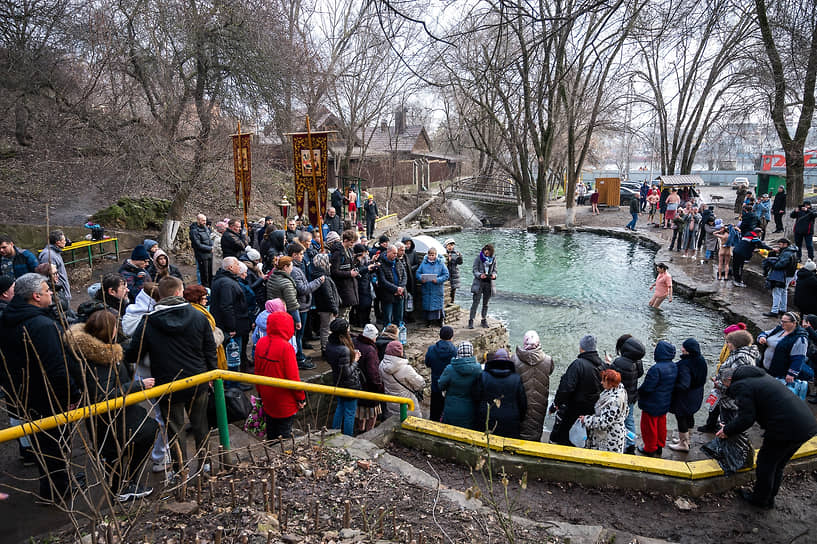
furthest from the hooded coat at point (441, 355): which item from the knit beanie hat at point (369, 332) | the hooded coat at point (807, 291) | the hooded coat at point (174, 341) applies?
the hooded coat at point (807, 291)

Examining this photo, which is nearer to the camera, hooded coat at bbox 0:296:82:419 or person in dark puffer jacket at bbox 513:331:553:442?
hooded coat at bbox 0:296:82:419

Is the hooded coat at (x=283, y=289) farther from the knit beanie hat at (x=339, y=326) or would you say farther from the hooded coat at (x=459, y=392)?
the hooded coat at (x=459, y=392)

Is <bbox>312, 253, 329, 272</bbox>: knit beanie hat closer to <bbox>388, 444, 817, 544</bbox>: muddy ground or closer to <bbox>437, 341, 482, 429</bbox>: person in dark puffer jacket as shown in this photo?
<bbox>437, 341, 482, 429</bbox>: person in dark puffer jacket

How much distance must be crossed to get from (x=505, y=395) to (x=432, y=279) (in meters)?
3.69

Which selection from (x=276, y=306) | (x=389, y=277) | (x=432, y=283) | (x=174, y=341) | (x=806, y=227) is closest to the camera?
(x=174, y=341)

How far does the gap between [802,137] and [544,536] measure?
49.2 feet

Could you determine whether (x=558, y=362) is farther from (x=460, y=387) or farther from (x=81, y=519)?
(x=81, y=519)

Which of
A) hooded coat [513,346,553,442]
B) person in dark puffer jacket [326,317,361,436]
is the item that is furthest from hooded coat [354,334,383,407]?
hooded coat [513,346,553,442]

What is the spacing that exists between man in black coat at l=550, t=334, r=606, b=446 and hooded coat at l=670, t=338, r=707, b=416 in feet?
3.14

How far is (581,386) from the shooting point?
17.7 feet

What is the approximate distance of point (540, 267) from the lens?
16.3 metres

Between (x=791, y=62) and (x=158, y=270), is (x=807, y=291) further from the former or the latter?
(x=158, y=270)

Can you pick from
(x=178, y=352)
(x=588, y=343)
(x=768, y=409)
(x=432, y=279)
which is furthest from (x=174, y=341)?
(x=432, y=279)

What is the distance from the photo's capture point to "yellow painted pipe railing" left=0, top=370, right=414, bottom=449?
2.78 metres
